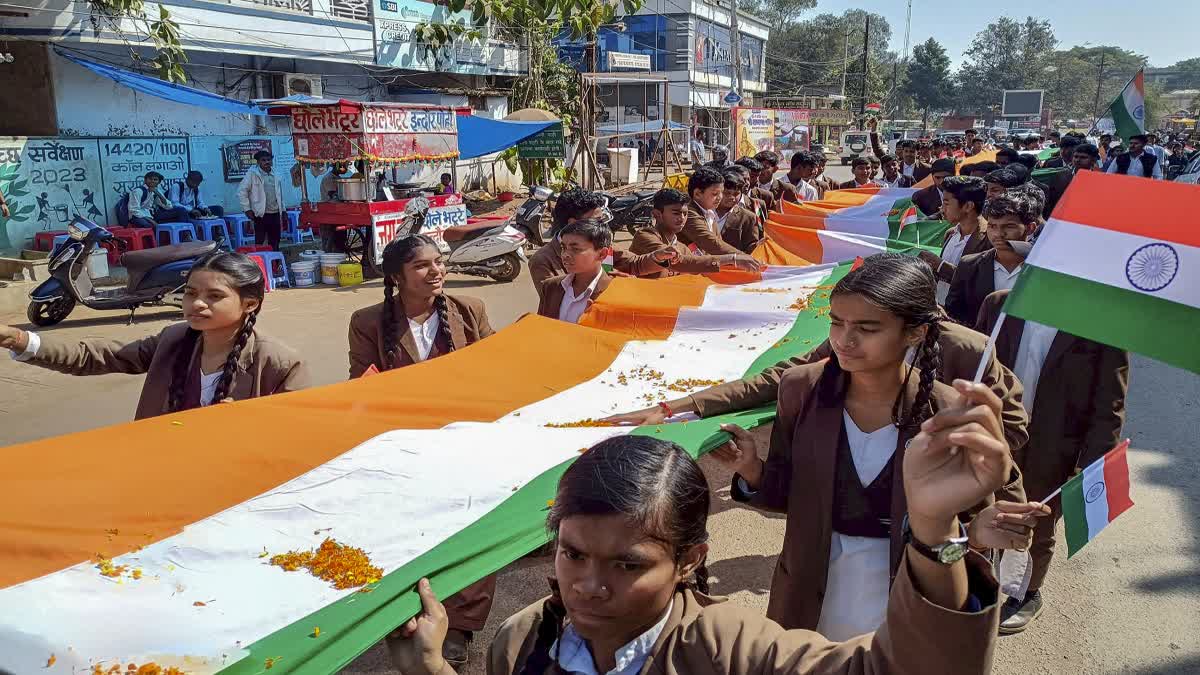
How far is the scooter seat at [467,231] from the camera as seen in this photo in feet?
36.6

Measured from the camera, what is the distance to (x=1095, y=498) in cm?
197

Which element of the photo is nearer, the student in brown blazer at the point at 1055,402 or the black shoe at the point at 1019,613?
the student in brown blazer at the point at 1055,402

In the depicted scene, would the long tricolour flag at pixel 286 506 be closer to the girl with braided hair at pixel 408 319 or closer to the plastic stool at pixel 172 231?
the girl with braided hair at pixel 408 319

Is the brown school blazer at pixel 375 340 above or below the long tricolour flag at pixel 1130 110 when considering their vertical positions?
below

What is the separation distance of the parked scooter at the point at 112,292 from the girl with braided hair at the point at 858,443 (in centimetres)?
777

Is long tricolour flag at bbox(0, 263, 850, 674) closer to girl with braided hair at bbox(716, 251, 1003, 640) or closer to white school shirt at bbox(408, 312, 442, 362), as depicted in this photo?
white school shirt at bbox(408, 312, 442, 362)

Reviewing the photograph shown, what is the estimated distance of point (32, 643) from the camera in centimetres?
183

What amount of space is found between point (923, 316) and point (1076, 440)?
175 cm

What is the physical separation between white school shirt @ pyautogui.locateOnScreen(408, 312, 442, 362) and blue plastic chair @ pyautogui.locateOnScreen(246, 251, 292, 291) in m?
7.29

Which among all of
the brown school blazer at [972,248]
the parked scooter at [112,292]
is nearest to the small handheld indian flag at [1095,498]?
the brown school blazer at [972,248]

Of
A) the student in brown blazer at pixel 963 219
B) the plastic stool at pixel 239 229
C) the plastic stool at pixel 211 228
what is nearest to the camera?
the student in brown blazer at pixel 963 219

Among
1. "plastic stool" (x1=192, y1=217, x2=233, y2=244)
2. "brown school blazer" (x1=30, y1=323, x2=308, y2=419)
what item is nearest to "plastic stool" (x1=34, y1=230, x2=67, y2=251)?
"plastic stool" (x1=192, y1=217, x2=233, y2=244)

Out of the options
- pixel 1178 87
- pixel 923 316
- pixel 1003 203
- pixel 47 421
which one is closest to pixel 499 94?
pixel 47 421

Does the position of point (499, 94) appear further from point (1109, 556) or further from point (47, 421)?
point (1109, 556)
